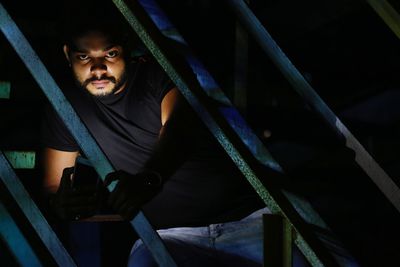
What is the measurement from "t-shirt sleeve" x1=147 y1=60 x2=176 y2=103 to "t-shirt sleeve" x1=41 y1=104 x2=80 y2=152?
0.57 m

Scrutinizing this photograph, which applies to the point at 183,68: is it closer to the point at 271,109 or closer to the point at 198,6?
the point at 271,109

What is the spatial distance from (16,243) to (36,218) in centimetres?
52

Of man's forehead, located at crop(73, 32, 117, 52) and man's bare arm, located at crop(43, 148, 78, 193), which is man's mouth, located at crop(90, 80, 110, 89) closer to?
man's forehead, located at crop(73, 32, 117, 52)

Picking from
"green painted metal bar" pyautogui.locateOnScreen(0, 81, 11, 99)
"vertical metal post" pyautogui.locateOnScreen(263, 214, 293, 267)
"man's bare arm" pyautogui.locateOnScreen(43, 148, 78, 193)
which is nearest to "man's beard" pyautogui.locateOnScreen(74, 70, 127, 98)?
"man's bare arm" pyautogui.locateOnScreen(43, 148, 78, 193)

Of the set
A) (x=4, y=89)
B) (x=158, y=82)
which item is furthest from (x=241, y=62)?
(x=4, y=89)

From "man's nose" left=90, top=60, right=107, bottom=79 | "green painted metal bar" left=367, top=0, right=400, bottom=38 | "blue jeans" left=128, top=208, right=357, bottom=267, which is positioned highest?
"man's nose" left=90, top=60, right=107, bottom=79

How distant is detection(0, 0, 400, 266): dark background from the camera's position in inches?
146

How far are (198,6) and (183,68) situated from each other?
2796 mm

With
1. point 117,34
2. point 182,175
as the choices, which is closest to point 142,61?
point 117,34

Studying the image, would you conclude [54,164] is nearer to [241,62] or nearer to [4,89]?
[4,89]

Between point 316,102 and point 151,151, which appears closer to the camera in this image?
point 316,102

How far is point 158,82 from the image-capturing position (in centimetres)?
317

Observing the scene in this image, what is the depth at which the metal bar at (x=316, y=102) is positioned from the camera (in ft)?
8.68

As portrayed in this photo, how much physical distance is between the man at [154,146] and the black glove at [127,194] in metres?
0.77
